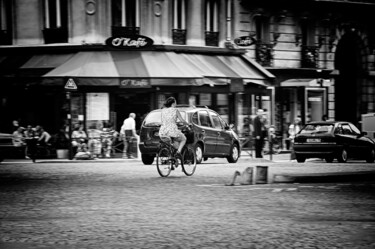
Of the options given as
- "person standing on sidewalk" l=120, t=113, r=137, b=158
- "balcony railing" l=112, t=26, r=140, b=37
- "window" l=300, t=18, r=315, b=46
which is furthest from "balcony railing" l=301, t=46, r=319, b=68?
"person standing on sidewalk" l=120, t=113, r=137, b=158

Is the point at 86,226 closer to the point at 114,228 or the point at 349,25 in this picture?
the point at 114,228

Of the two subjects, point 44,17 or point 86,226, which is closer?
point 86,226

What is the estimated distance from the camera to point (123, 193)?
11758 millimetres

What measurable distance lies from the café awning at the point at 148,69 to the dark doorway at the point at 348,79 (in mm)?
9590

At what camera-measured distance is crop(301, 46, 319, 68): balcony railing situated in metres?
35.8

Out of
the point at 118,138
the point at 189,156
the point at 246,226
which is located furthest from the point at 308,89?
the point at 246,226

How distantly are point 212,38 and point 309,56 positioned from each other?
6675 mm

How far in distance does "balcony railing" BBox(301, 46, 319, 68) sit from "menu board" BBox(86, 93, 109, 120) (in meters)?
12.2

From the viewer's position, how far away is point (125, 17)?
29312mm

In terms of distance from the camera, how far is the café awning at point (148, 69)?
1041 inches

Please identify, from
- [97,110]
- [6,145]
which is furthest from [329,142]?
[6,145]

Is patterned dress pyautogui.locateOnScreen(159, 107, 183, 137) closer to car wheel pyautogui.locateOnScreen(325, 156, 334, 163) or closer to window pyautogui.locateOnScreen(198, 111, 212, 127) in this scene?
window pyautogui.locateOnScreen(198, 111, 212, 127)

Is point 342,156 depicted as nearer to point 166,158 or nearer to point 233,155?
point 233,155

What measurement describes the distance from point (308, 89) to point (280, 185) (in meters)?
23.5
